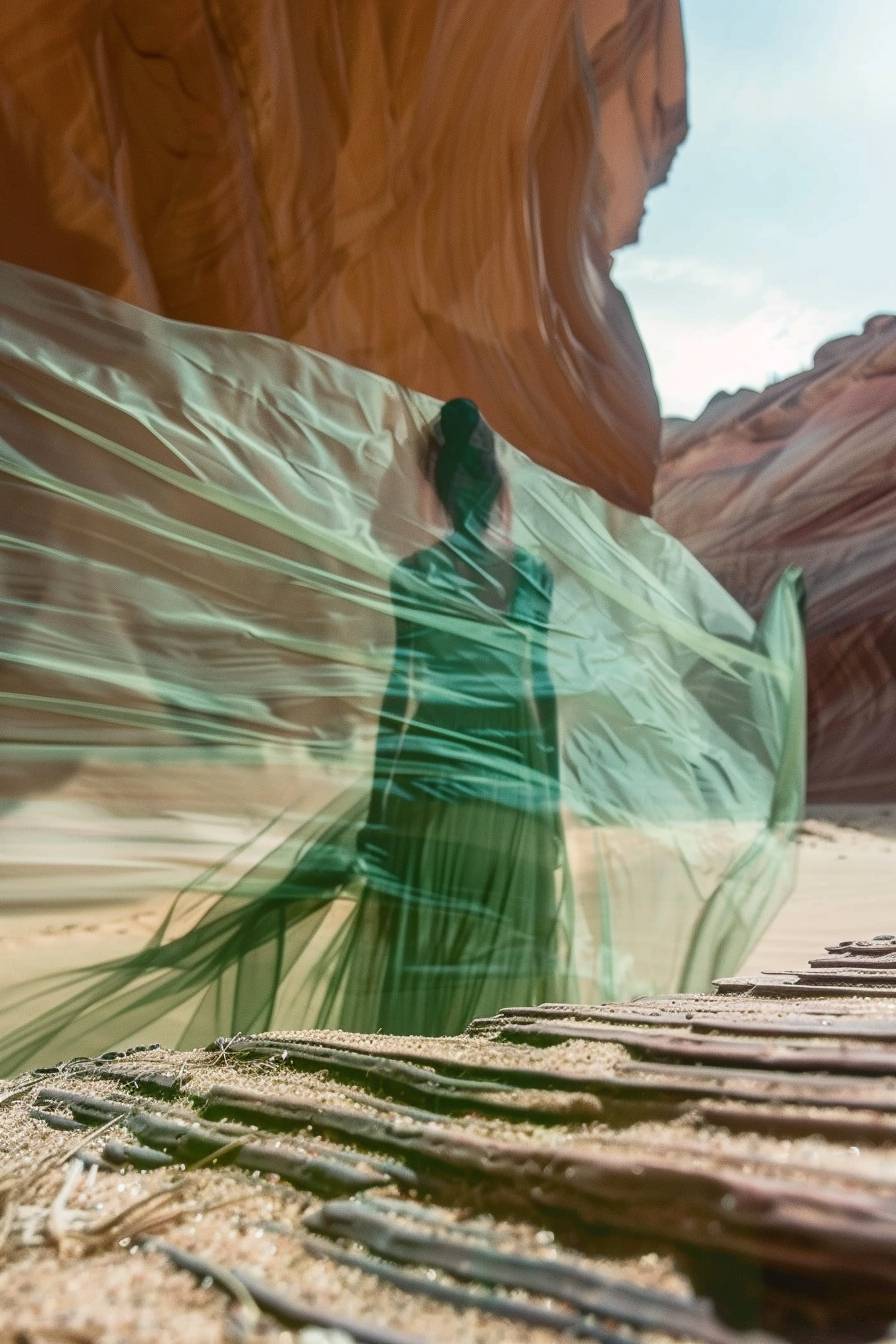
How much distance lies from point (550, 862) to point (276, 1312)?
1.95 metres

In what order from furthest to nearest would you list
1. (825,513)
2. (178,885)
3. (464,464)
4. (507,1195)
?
(825,513) → (464,464) → (178,885) → (507,1195)

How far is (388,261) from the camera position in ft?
16.0

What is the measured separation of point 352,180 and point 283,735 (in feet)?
11.0

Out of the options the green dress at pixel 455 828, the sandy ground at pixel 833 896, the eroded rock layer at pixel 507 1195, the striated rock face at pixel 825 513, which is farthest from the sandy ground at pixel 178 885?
the striated rock face at pixel 825 513

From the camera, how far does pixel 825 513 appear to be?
916 cm

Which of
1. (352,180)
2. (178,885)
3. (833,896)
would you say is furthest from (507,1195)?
(352,180)

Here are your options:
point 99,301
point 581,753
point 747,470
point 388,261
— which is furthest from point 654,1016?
point 747,470

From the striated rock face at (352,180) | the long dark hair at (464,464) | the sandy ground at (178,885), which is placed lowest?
the sandy ground at (178,885)

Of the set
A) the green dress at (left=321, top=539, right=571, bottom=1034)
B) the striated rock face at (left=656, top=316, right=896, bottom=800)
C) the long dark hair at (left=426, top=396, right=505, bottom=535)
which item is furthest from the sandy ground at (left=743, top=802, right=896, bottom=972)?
the striated rock face at (left=656, top=316, right=896, bottom=800)

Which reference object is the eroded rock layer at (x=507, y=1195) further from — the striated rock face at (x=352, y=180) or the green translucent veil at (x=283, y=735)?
the striated rock face at (x=352, y=180)

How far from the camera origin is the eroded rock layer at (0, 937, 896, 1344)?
0.57 m

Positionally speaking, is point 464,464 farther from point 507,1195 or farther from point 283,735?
point 507,1195

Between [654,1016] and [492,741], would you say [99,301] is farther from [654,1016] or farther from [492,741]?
[654,1016]

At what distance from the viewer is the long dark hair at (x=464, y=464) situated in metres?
3.03
